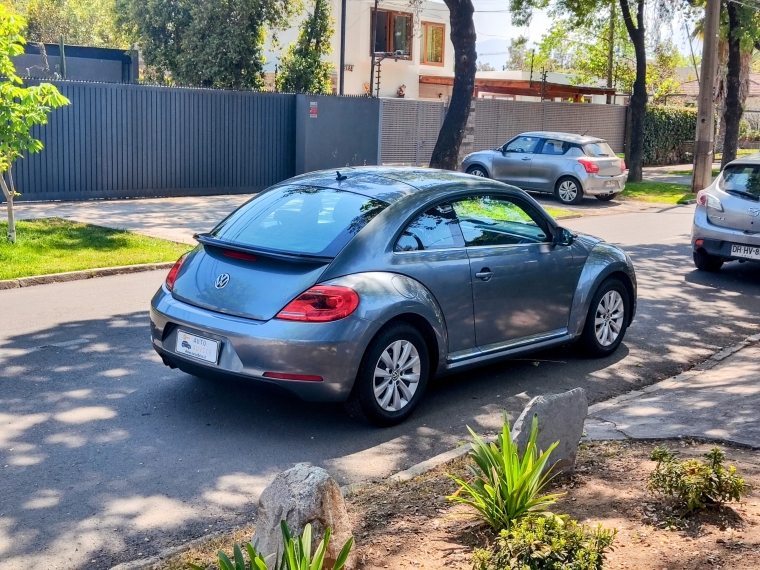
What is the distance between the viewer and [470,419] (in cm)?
674

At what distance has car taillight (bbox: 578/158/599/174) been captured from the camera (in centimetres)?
2244

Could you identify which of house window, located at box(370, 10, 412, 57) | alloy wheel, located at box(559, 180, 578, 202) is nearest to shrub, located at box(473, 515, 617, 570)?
alloy wheel, located at box(559, 180, 578, 202)

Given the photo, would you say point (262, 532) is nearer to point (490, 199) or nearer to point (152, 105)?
point (490, 199)

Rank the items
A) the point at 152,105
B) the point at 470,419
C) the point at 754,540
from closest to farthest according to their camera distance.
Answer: the point at 754,540, the point at 470,419, the point at 152,105

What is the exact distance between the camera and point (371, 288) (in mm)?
6227

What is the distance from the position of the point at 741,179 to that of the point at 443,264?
7223mm

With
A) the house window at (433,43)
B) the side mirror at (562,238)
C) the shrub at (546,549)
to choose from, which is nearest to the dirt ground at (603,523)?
the shrub at (546,549)

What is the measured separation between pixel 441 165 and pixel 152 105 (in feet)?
19.9

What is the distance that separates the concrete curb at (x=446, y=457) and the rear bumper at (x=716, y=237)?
9.53 ft

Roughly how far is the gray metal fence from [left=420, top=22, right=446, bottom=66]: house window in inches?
1035

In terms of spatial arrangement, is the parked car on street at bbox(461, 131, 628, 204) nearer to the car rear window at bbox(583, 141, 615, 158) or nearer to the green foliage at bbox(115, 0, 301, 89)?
the car rear window at bbox(583, 141, 615, 158)

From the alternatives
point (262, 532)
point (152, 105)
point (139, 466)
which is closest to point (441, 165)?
point (152, 105)

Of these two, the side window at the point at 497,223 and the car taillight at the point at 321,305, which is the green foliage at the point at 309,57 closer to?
the side window at the point at 497,223

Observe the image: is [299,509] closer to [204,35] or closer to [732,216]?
[732,216]
